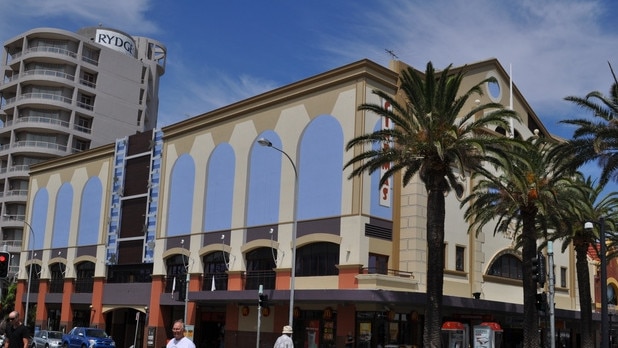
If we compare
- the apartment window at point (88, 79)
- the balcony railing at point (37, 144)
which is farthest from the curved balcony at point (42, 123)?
the apartment window at point (88, 79)

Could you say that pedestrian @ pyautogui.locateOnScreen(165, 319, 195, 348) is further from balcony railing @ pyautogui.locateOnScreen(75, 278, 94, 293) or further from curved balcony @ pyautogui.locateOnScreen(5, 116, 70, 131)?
curved balcony @ pyautogui.locateOnScreen(5, 116, 70, 131)

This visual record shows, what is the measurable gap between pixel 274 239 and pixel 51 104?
48387 millimetres

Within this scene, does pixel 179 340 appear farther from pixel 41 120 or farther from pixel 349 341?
pixel 41 120

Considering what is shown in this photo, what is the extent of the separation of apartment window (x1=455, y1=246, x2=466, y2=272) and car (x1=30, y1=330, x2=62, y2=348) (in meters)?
25.4

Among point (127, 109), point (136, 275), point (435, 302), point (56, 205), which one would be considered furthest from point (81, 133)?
point (435, 302)

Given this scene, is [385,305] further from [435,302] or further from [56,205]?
[56,205]

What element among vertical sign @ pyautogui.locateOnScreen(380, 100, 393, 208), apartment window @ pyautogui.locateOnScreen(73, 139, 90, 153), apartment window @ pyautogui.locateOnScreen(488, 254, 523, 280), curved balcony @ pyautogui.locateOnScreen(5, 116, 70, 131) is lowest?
apartment window @ pyautogui.locateOnScreen(488, 254, 523, 280)

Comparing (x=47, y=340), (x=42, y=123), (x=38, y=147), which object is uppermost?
(x=42, y=123)

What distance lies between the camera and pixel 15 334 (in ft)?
50.6

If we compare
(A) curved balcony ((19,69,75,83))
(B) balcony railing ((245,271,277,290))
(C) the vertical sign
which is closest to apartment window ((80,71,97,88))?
(A) curved balcony ((19,69,75,83))

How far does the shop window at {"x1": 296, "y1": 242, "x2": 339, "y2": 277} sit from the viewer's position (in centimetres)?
3859

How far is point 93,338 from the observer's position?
43.6 meters

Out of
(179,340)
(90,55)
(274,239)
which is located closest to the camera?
(179,340)

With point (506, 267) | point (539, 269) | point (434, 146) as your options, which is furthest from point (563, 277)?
point (539, 269)
